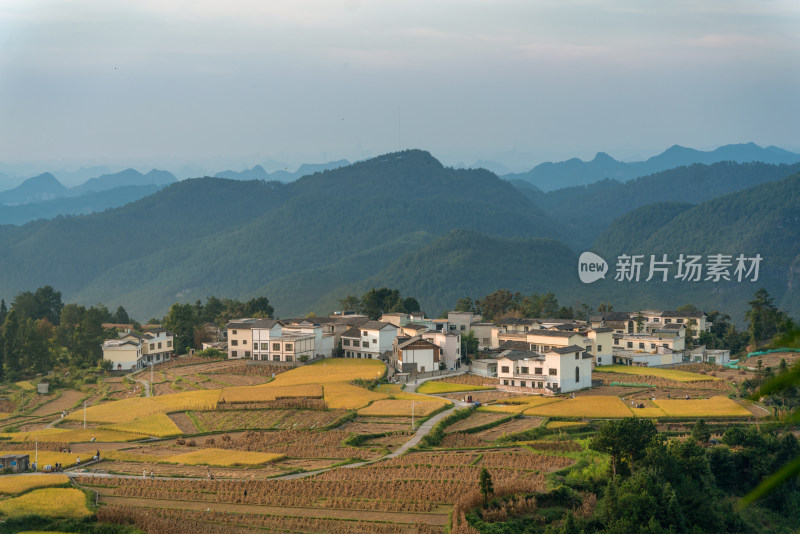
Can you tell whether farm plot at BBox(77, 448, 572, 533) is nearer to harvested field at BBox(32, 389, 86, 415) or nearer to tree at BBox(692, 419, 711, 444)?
tree at BBox(692, 419, 711, 444)

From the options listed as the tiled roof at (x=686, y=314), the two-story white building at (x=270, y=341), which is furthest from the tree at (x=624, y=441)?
the tiled roof at (x=686, y=314)

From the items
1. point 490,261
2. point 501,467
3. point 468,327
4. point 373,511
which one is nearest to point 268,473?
point 373,511

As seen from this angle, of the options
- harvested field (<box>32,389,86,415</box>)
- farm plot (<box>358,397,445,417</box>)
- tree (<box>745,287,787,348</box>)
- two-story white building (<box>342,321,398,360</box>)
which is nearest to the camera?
farm plot (<box>358,397,445,417</box>)

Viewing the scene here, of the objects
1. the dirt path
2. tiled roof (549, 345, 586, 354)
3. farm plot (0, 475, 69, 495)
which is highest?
tiled roof (549, 345, 586, 354)

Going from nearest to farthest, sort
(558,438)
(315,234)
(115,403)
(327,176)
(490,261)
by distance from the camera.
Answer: (558,438), (115,403), (490,261), (315,234), (327,176)

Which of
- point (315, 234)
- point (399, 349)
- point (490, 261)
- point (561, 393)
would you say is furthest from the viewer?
point (315, 234)

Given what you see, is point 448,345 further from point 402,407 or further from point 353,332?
point 402,407

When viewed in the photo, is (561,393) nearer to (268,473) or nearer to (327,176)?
(268,473)

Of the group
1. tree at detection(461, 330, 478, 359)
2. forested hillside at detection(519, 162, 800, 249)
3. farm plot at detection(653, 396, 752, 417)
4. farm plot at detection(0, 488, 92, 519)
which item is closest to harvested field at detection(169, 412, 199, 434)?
farm plot at detection(0, 488, 92, 519)

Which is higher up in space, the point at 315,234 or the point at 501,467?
the point at 315,234
